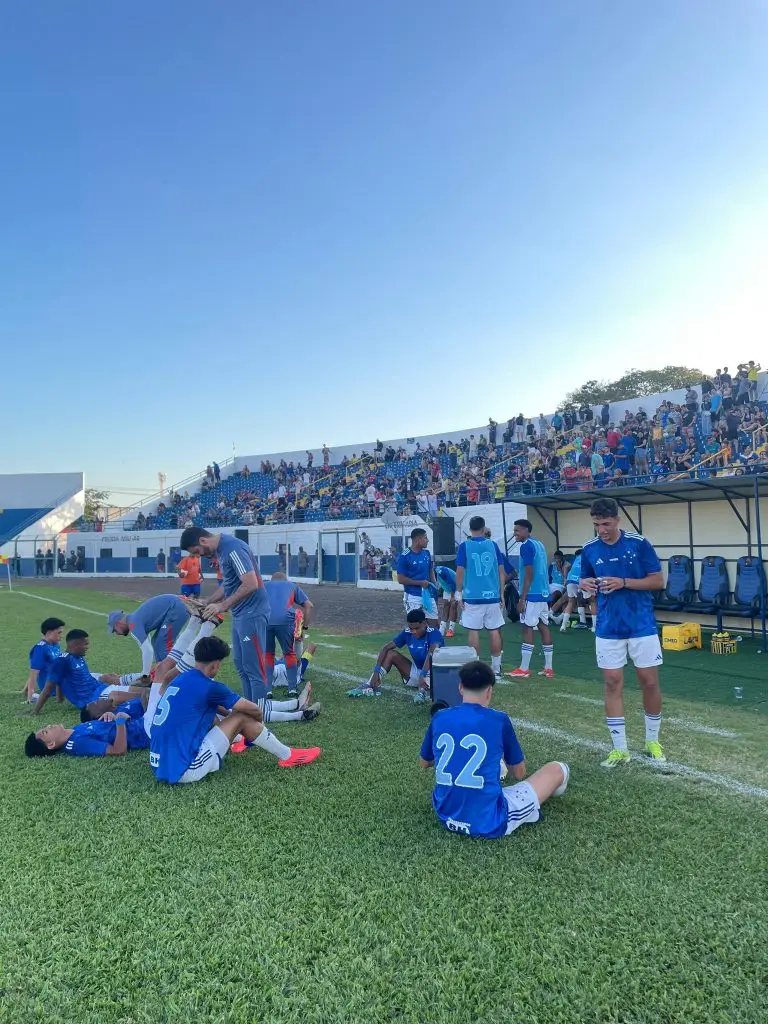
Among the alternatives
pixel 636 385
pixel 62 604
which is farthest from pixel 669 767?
pixel 636 385

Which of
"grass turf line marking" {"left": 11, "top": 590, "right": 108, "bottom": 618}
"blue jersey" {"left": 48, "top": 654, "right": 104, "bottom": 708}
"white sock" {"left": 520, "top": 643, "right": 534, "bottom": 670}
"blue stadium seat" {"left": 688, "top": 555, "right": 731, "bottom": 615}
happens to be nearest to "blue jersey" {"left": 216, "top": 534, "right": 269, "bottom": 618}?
"blue jersey" {"left": 48, "top": 654, "right": 104, "bottom": 708}

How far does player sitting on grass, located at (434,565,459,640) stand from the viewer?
11430mm

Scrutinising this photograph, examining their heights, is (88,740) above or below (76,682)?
below

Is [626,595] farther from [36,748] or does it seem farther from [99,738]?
[36,748]

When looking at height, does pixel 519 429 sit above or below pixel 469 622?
above

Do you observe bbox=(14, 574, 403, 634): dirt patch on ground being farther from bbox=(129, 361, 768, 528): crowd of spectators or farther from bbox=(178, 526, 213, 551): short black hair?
bbox=(178, 526, 213, 551): short black hair

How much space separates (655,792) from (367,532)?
23.3m

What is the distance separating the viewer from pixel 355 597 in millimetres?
21359

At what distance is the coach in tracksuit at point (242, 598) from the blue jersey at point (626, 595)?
9.13 ft

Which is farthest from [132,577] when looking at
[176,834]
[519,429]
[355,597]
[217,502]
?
[176,834]

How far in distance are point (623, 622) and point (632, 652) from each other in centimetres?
23

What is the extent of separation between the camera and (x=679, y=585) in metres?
12.1

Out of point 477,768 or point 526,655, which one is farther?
point 526,655

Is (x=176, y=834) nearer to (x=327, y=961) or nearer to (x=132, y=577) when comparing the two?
(x=327, y=961)
